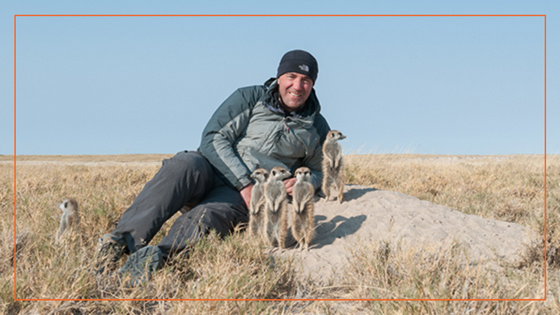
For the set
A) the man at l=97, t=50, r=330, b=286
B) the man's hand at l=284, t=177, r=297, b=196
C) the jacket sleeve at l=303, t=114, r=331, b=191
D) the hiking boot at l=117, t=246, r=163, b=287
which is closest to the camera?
the hiking boot at l=117, t=246, r=163, b=287

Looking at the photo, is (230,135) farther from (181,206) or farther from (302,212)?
(302,212)

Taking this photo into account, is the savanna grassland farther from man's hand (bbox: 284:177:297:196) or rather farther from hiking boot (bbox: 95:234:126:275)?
man's hand (bbox: 284:177:297:196)

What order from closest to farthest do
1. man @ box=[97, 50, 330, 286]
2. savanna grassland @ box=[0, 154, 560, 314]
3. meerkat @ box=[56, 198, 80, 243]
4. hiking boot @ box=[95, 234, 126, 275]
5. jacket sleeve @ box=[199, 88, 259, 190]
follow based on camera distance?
1. savanna grassland @ box=[0, 154, 560, 314]
2. hiking boot @ box=[95, 234, 126, 275]
3. man @ box=[97, 50, 330, 286]
4. meerkat @ box=[56, 198, 80, 243]
5. jacket sleeve @ box=[199, 88, 259, 190]

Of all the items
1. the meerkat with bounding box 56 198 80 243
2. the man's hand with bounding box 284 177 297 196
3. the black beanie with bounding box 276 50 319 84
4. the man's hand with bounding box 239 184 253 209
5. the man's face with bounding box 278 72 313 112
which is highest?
the black beanie with bounding box 276 50 319 84

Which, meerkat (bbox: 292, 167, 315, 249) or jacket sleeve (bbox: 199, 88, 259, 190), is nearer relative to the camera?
meerkat (bbox: 292, 167, 315, 249)

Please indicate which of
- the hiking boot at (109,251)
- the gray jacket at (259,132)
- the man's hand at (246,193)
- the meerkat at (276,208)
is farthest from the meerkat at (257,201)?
the hiking boot at (109,251)

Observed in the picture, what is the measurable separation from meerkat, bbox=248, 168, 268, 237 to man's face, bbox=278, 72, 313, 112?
49.6 inches

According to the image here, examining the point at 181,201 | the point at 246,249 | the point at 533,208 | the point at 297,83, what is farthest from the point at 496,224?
the point at 181,201

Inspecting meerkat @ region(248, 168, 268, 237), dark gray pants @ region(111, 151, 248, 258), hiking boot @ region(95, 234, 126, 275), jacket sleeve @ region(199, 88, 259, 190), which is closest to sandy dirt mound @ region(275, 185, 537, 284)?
meerkat @ region(248, 168, 268, 237)

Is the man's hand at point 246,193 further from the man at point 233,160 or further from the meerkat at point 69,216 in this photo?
the meerkat at point 69,216

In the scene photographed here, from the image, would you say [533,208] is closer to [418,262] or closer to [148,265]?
[418,262]

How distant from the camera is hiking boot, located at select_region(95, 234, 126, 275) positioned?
4.01 metres

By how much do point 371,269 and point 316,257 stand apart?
783 mm

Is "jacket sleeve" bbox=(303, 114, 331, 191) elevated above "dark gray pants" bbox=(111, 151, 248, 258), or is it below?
above
